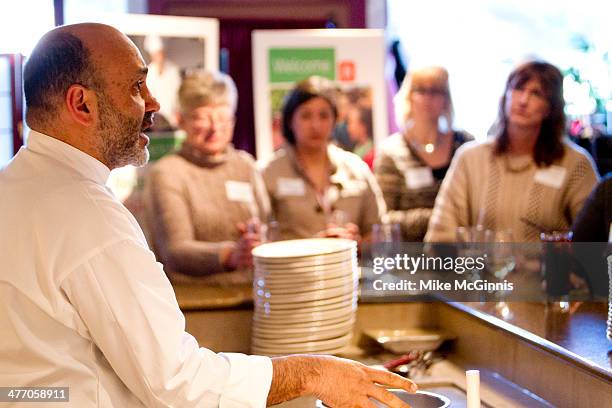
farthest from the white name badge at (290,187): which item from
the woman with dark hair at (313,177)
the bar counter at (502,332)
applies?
the bar counter at (502,332)

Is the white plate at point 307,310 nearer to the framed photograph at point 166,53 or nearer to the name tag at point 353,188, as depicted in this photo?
the name tag at point 353,188

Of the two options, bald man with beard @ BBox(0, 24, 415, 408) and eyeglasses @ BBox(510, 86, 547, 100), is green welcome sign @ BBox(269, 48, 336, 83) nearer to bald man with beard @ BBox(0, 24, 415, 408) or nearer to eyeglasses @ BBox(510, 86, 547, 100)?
eyeglasses @ BBox(510, 86, 547, 100)

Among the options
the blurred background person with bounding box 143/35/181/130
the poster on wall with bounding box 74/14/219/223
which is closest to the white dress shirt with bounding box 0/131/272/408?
the poster on wall with bounding box 74/14/219/223

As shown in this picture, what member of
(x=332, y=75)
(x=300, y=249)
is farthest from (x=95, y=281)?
(x=332, y=75)

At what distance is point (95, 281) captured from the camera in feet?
4.45

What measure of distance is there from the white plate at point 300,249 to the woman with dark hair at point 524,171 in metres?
1.58

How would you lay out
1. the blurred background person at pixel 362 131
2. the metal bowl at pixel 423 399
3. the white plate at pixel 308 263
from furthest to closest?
the blurred background person at pixel 362 131
the white plate at pixel 308 263
the metal bowl at pixel 423 399

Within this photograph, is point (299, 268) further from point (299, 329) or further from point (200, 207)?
point (200, 207)

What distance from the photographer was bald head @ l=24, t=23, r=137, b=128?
1500mm

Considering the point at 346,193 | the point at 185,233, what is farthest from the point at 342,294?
the point at 346,193

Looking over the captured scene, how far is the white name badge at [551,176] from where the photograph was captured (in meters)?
3.71

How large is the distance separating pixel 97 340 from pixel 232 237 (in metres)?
2.72

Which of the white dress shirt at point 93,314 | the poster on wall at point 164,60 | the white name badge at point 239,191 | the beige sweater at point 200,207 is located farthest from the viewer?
the poster on wall at point 164,60

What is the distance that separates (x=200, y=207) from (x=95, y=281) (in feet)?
8.83
